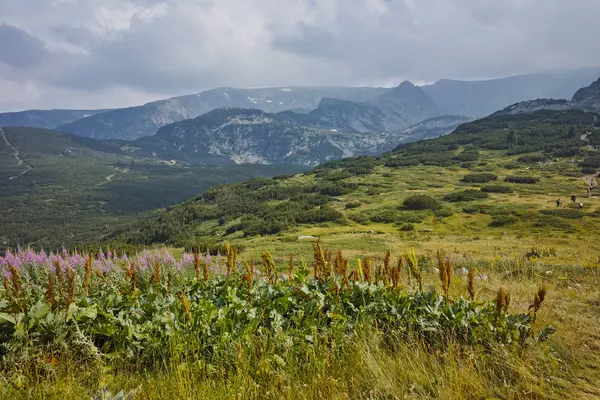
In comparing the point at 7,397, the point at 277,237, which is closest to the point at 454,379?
the point at 7,397

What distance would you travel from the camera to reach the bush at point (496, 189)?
47.4 m

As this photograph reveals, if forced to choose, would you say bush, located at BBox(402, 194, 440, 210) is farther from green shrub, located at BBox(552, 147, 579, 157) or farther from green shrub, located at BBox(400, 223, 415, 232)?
green shrub, located at BBox(552, 147, 579, 157)

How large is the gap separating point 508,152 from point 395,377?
86.0 m

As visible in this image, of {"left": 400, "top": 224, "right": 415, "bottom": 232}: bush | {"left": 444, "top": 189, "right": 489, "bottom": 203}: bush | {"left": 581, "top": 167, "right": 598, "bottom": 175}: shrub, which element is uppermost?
{"left": 581, "top": 167, "right": 598, "bottom": 175}: shrub

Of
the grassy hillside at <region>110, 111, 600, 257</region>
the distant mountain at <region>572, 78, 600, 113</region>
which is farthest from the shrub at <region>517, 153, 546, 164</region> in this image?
the distant mountain at <region>572, 78, 600, 113</region>

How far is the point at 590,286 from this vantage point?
8.14 m

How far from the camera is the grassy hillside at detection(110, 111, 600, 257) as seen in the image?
27156mm

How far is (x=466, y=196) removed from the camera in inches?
1746

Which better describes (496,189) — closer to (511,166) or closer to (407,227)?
(511,166)

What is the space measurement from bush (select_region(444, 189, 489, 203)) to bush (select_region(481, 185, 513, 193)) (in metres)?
2.27

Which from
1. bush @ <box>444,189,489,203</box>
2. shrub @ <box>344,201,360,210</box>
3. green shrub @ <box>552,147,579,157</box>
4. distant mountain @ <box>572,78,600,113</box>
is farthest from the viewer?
distant mountain @ <box>572,78,600,113</box>

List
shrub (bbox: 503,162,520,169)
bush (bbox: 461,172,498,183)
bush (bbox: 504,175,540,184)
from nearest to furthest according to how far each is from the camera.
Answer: bush (bbox: 504,175,540,184) < bush (bbox: 461,172,498,183) < shrub (bbox: 503,162,520,169)

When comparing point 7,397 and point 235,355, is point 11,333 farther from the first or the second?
point 235,355

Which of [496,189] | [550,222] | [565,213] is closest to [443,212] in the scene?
[550,222]
